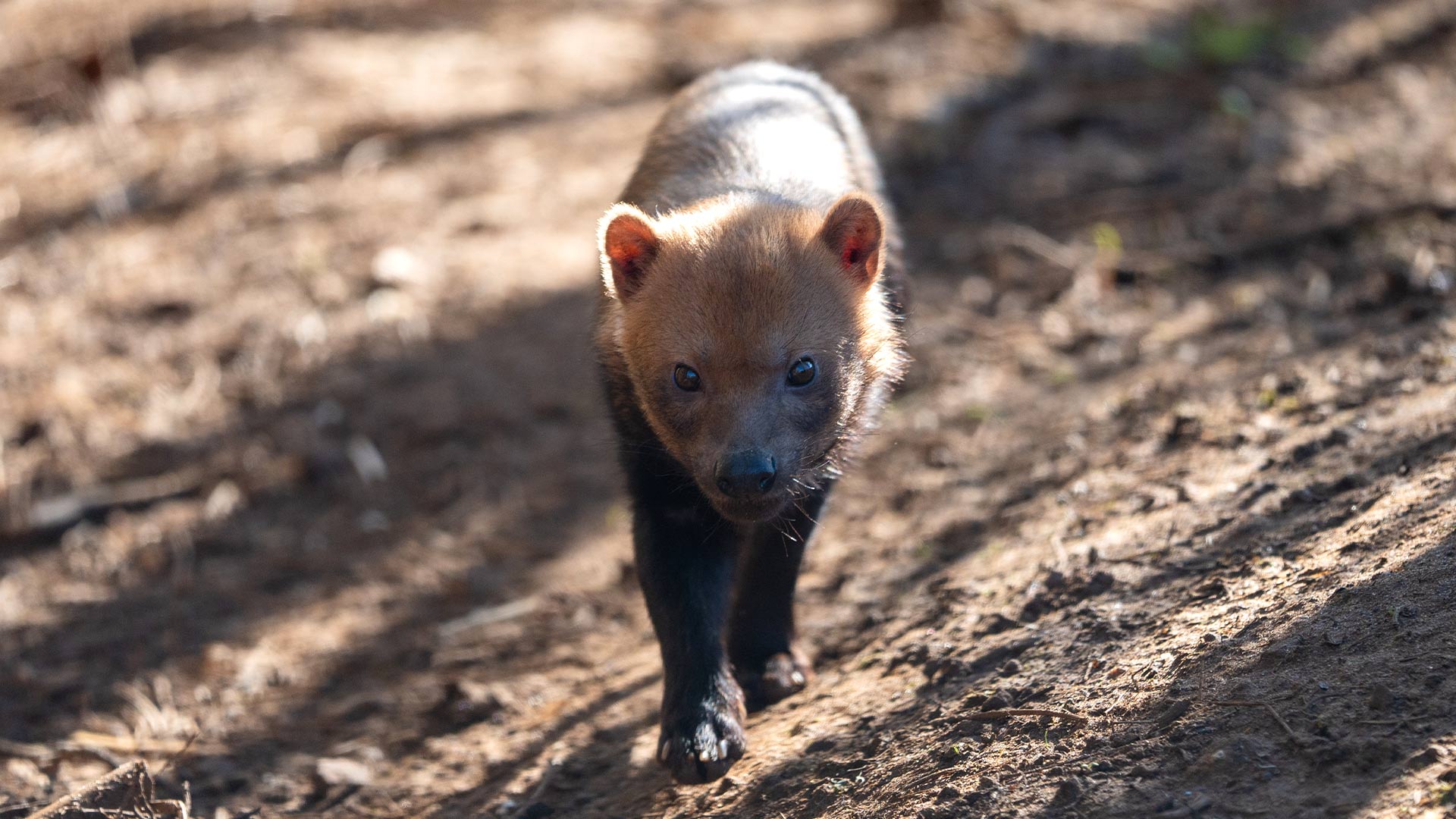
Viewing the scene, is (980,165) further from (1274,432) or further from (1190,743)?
(1190,743)

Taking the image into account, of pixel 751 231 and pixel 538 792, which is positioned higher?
pixel 751 231

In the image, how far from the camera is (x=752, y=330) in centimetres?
420

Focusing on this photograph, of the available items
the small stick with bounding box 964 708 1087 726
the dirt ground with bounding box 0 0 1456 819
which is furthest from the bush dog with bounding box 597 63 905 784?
the small stick with bounding box 964 708 1087 726

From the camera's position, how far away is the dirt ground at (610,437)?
3926mm

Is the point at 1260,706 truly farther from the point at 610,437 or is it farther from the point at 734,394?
the point at 610,437

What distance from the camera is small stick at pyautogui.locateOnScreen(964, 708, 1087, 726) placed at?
12.3ft

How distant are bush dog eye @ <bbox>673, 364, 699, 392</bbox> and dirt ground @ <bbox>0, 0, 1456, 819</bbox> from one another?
1233 mm

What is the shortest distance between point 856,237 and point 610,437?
6.33 ft

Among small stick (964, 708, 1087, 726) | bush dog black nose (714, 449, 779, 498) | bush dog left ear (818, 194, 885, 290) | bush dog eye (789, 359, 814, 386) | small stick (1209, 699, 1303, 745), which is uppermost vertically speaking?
bush dog left ear (818, 194, 885, 290)

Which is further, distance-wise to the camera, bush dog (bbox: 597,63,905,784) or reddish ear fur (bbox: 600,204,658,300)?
reddish ear fur (bbox: 600,204,658,300)

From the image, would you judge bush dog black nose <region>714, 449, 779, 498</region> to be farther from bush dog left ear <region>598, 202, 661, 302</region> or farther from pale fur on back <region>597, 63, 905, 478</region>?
bush dog left ear <region>598, 202, 661, 302</region>

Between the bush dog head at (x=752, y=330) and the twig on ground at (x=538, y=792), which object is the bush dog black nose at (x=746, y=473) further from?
the twig on ground at (x=538, y=792)

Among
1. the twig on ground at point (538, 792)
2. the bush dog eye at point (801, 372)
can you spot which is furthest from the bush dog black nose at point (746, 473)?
the twig on ground at point (538, 792)

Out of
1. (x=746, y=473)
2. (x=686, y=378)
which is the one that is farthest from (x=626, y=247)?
(x=746, y=473)
